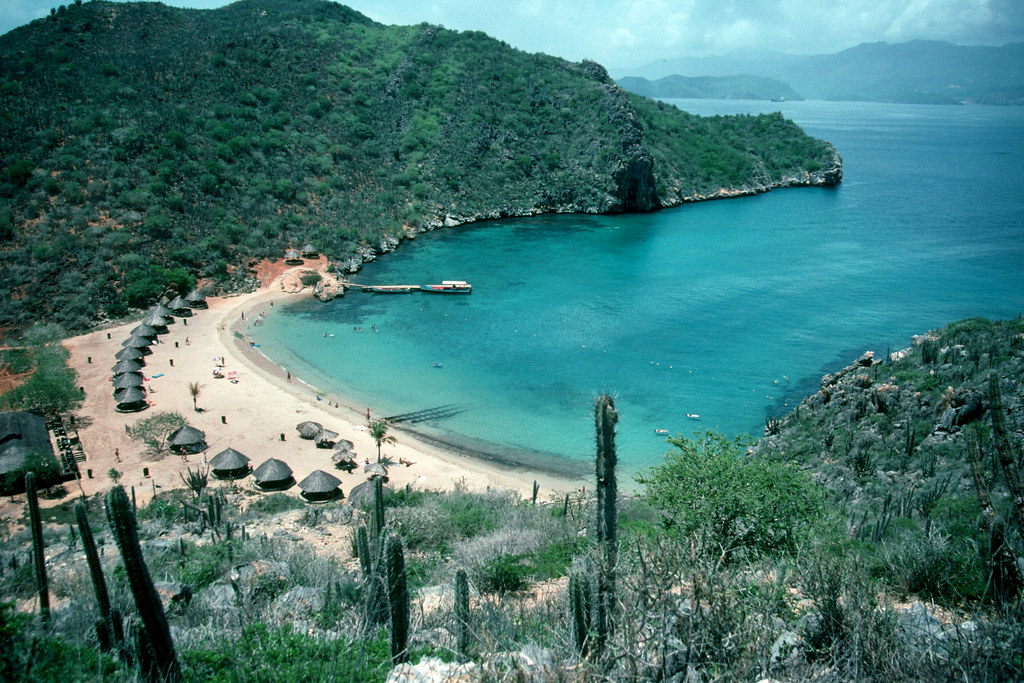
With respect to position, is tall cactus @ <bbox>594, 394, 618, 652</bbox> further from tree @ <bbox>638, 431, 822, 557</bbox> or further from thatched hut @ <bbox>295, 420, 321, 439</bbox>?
thatched hut @ <bbox>295, 420, 321, 439</bbox>

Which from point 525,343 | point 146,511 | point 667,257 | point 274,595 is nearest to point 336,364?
point 525,343

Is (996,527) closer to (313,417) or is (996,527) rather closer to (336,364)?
(313,417)

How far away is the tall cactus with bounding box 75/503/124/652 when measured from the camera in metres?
9.85

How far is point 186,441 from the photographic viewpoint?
25688 mm

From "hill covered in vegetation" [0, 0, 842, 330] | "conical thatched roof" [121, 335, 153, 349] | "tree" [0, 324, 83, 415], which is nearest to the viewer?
"tree" [0, 324, 83, 415]

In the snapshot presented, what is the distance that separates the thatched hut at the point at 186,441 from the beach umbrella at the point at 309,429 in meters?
3.85

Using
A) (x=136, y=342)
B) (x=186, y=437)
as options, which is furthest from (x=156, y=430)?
(x=136, y=342)

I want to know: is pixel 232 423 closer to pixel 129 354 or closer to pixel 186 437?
pixel 186 437

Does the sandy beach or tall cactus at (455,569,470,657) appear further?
the sandy beach

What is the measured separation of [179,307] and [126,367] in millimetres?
11514

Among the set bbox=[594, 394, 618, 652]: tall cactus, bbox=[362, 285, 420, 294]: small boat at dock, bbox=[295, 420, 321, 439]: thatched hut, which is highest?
bbox=[594, 394, 618, 652]: tall cactus

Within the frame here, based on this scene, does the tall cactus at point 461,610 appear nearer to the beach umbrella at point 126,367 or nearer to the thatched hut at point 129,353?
the beach umbrella at point 126,367

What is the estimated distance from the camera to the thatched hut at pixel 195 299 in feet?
144

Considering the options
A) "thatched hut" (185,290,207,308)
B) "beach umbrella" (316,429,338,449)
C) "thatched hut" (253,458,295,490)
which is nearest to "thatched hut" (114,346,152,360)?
"thatched hut" (185,290,207,308)
